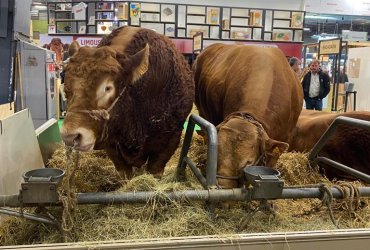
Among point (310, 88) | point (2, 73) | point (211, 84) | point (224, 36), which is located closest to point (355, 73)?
point (310, 88)

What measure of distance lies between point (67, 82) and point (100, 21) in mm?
12370

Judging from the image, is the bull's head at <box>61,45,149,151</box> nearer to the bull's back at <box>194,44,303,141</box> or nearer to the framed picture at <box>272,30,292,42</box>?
the bull's back at <box>194,44,303,141</box>

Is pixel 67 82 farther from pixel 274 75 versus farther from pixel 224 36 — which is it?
pixel 224 36

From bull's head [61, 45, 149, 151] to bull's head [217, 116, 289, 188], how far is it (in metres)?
0.66

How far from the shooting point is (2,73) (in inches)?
154

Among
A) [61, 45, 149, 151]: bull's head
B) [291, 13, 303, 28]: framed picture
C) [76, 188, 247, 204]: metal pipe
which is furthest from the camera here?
[291, 13, 303, 28]: framed picture

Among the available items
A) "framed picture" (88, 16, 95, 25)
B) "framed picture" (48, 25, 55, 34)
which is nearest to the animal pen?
"framed picture" (88, 16, 95, 25)

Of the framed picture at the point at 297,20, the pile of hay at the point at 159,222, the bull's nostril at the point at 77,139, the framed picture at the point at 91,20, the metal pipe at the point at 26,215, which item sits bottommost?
the pile of hay at the point at 159,222

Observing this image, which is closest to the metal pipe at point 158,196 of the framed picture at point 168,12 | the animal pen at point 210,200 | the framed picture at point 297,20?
the animal pen at point 210,200

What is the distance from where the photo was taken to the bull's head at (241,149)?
2322 mm

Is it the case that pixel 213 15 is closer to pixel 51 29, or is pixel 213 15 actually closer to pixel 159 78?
pixel 51 29

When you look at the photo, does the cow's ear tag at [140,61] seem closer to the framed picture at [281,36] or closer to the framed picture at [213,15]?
the framed picture at [213,15]

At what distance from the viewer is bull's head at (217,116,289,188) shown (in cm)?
232

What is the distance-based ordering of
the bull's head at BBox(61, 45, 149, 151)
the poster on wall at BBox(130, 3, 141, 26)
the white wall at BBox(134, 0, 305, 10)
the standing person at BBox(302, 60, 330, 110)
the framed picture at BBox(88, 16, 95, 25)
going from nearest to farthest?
the bull's head at BBox(61, 45, 149, 151) → the standing person at BBox(302, 60, 330, 110) → the poster on wall at BBox(130, 3, 141, 26) → the framed picture at BBox(88, 16, 95, 25) → the white wall at BBox(134, 0, 305, 10)
